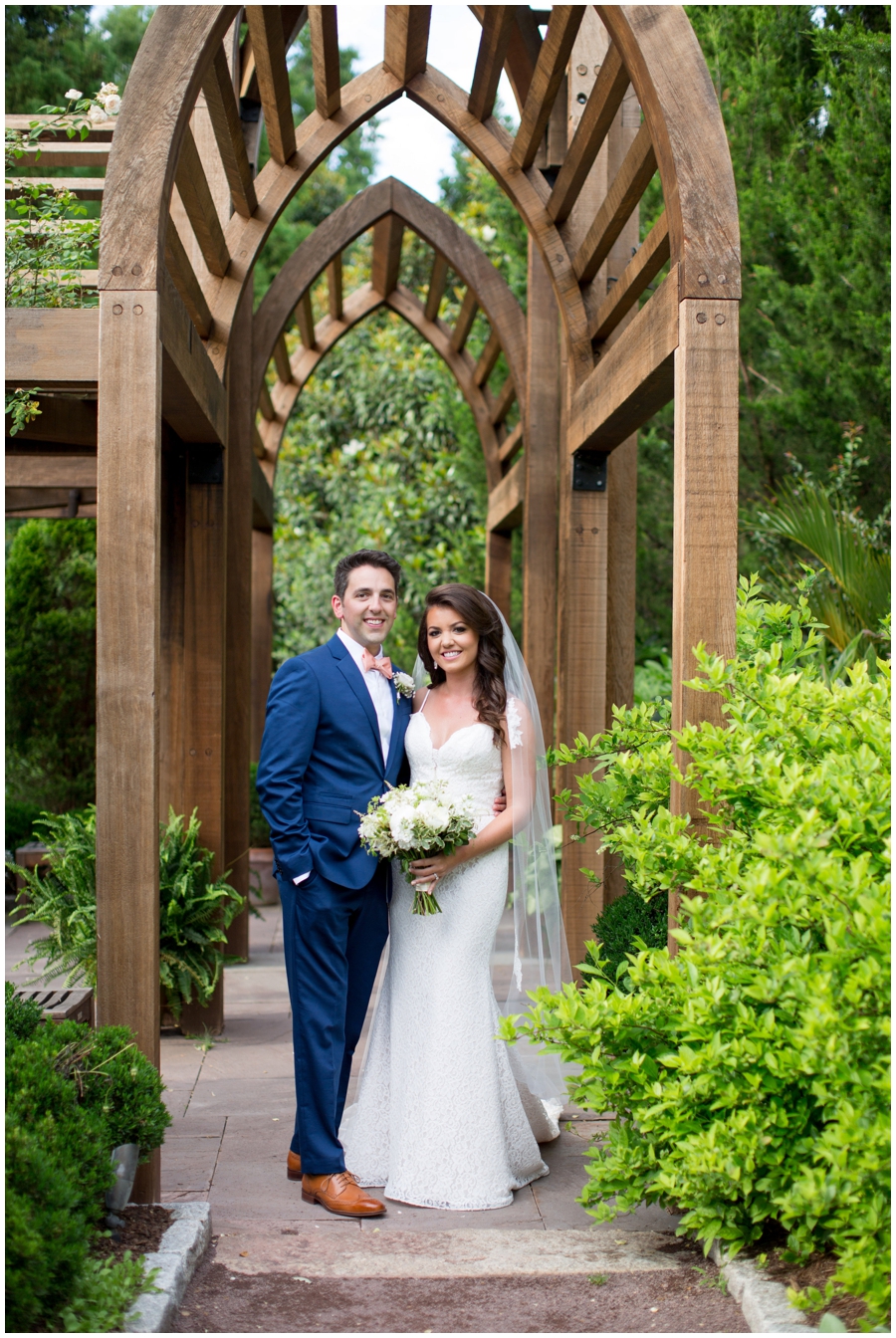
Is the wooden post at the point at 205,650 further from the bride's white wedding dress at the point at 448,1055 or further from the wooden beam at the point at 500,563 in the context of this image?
the wooden beam at the point at 500,563

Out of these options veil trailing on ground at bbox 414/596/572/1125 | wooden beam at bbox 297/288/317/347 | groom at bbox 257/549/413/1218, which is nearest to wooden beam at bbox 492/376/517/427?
wooden beam at bbox 297/288/317/347

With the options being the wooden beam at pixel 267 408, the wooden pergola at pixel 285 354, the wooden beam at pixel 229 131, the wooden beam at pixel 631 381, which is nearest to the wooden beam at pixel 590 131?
the wooden pergola at pixel 285 354

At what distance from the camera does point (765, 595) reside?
6.35m

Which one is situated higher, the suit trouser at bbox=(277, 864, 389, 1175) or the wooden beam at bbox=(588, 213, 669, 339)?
the wooden beam at bbox=(588, 213, 669, 339)

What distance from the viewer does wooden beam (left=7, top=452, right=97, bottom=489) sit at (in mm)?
6516

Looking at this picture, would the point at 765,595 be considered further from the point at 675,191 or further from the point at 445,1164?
the point at 445,1164

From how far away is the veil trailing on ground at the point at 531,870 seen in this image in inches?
144

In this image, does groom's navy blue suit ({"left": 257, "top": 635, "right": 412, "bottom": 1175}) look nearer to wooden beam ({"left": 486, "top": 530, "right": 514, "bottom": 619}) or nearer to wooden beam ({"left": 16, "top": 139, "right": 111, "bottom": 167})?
wooden beam ({"left": 16, "top": 139, "right": 111, "bottom": 167})

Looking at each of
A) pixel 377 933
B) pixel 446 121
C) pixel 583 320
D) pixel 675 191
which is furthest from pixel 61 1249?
pixel 446 121

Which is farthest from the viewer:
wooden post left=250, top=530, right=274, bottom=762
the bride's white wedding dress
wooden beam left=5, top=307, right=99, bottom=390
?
wooden post left=250, top=530, right=274, bottom=762

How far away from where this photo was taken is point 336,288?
878cm

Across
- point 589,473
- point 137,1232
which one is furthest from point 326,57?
point 137,1232

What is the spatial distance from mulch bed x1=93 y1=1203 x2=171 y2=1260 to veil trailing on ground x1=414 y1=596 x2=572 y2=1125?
3.95 feet

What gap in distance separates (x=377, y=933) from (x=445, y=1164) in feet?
2.29
